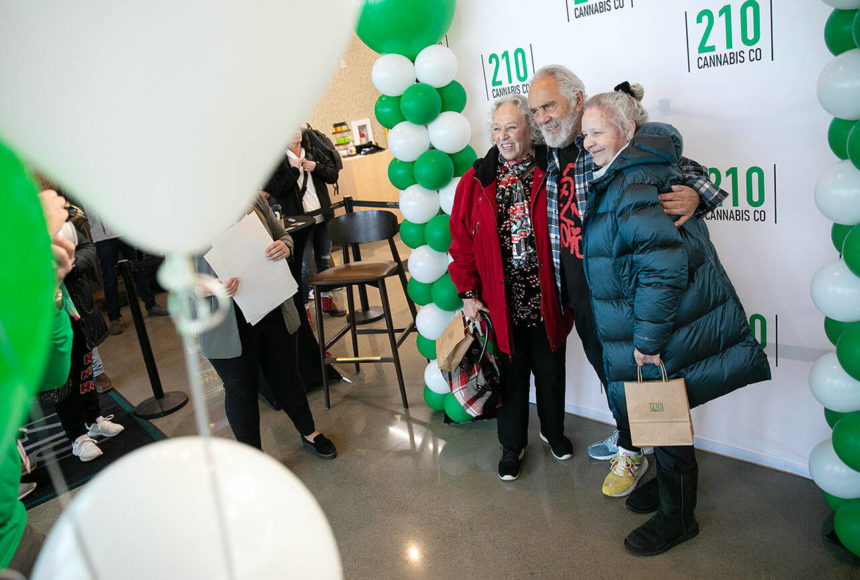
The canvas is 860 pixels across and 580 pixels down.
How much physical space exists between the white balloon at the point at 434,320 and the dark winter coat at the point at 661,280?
39.6 inches

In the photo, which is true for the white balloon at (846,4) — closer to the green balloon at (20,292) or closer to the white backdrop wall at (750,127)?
the white backdrop wall at (750,127)

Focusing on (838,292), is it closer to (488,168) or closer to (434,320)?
(488,168)

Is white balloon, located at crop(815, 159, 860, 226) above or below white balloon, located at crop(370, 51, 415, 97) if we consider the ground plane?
below

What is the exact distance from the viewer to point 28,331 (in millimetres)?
427

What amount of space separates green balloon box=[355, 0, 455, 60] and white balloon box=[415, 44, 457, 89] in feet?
0.18

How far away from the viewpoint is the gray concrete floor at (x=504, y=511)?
174cm

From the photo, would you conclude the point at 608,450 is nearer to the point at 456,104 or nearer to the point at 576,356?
the point at 576,356

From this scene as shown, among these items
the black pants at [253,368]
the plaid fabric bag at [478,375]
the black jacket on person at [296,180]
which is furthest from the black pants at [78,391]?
the plaid fabric bag at [478,375]

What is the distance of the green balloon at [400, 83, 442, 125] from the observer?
2.26 metres

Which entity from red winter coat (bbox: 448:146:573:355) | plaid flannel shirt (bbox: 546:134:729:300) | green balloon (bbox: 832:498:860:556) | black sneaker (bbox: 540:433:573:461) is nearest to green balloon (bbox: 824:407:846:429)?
green balloon (bbox: 832:498:860:556)

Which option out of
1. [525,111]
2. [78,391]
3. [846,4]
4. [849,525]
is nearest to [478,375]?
[525,111]

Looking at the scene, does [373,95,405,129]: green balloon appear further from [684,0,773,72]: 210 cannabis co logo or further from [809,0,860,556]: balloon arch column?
[809,0,860,556]: balloon arch column

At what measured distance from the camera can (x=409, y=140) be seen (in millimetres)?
2373

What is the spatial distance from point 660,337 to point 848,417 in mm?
578
